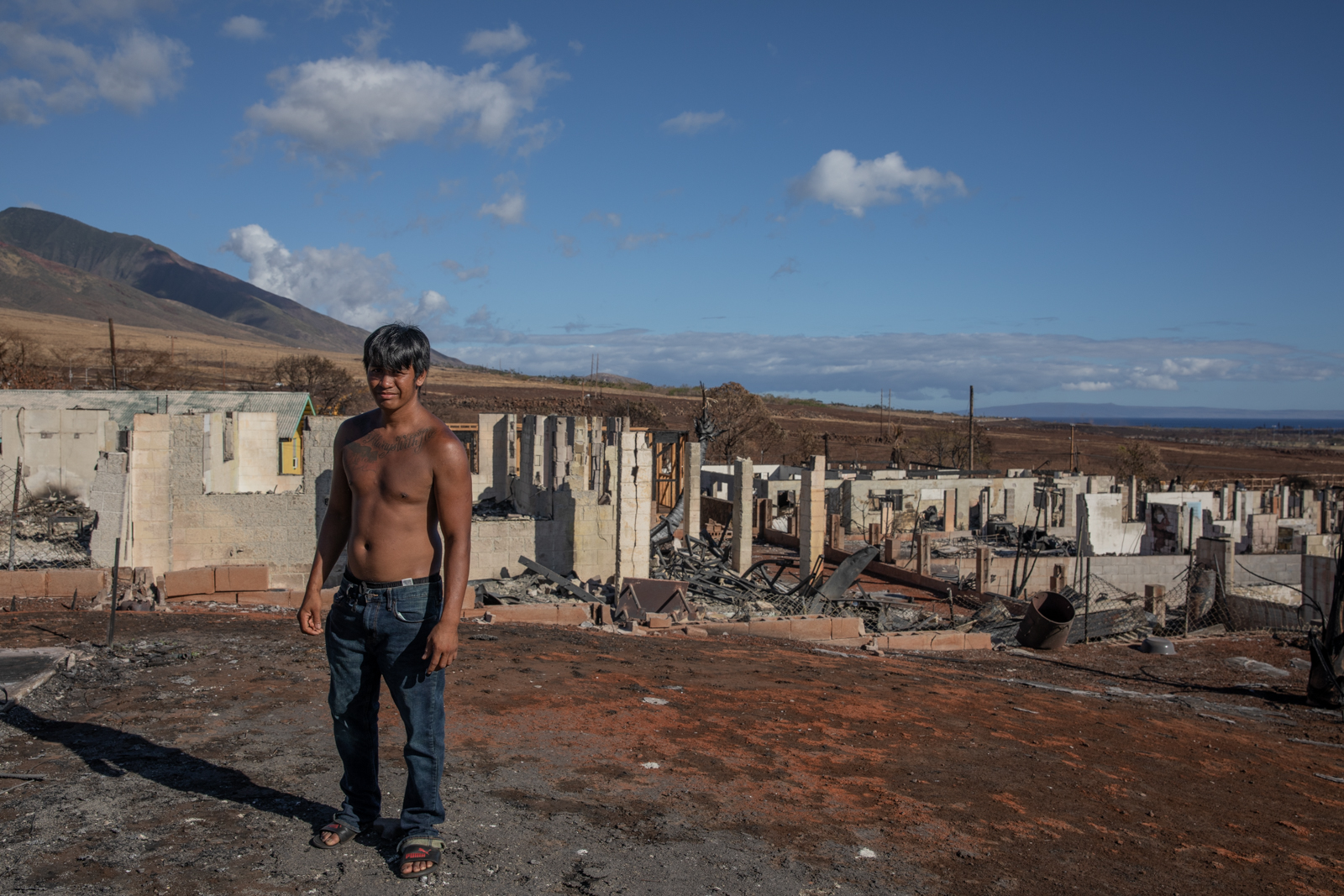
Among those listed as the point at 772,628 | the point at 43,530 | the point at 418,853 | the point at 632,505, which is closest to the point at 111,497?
the point at 43,530

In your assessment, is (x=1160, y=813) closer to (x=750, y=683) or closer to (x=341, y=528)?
(x=750, y=683)

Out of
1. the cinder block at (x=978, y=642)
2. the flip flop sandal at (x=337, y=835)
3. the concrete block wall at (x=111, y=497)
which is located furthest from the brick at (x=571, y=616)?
the flip flop sandal at (x=337, y=835)

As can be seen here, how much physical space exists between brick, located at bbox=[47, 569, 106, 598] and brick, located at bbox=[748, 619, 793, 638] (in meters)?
8.09

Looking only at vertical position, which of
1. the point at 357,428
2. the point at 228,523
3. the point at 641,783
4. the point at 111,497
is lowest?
the point at 228,523

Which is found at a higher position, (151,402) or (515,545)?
(151,402)

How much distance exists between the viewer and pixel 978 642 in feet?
42.6

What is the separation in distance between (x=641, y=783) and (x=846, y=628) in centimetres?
872

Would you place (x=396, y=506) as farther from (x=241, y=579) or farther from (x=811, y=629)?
(x=811, y=629)

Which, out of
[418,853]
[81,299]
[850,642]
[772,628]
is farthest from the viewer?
[81,299]

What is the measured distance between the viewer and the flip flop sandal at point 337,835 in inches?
129

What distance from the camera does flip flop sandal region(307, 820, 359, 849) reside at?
3.27 meters

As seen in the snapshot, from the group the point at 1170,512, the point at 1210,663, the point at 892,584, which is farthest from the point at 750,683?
the point at 1170,512

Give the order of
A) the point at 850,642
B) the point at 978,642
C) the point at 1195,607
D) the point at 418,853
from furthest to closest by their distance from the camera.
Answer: the point at 1195,607
the point at 978,642
the point at 850,642
the point at 418,853

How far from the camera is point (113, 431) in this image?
799 inches
